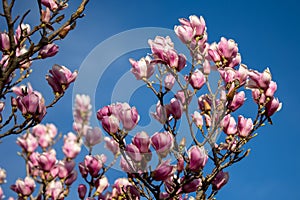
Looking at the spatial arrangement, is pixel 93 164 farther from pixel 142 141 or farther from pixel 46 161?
pixel 142 141

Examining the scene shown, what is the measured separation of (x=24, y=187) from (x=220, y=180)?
2275mm

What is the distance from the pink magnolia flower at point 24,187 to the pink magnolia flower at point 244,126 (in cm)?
246

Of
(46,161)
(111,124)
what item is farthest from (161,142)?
(46,161)

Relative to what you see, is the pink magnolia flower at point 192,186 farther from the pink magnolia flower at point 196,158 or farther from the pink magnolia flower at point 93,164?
the pink magnolia flower at point 93,164

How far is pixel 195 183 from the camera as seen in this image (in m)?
3.02

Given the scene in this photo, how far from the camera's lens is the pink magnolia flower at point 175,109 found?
3275 mm

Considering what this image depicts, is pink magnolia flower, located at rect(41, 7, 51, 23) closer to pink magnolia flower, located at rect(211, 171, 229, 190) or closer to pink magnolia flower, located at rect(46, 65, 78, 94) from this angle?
pink magnolia flower, located at rect(46, 65, 78, 94)

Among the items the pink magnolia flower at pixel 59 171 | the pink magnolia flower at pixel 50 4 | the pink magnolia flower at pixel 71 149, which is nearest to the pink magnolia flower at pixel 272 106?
the pink magnolia flower at pixel 50 4

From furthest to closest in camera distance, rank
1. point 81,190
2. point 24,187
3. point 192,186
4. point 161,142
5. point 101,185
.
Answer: point 24,187
point 101,185
point 81,190
point 192,186
point 161,142

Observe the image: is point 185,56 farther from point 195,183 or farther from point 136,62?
point 195,183

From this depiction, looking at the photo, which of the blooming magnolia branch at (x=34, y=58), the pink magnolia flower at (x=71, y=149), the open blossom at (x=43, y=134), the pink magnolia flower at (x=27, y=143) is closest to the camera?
the blooming magnolia branch at (x=34, y=58)

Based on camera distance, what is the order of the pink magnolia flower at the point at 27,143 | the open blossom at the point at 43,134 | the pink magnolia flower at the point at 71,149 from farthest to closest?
the open blossom at the point at 43,134 < the pink magnolia flower at the point at 27,143 < the pink magnolia flower at the point at 71,149

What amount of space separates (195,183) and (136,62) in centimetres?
113

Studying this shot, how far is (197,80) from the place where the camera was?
342 cm
